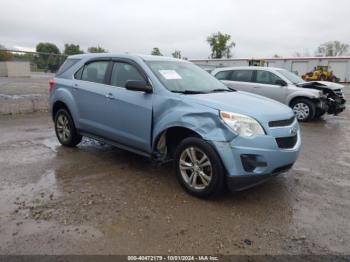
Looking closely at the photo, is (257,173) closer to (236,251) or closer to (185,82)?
(236,251)

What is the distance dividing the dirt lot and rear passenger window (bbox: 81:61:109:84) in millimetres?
1346

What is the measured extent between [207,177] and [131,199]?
3.14 ft

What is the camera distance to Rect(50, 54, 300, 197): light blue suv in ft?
11.3

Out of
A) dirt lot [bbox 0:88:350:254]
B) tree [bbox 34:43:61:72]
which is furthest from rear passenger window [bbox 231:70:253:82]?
tree [bbox 34:43:61:72]

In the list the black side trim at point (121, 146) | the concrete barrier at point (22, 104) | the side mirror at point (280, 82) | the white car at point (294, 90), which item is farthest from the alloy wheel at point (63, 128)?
the side mirror at point (280, 82)

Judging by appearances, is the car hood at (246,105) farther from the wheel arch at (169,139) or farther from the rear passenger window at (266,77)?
the rear passenger window at (266,77)

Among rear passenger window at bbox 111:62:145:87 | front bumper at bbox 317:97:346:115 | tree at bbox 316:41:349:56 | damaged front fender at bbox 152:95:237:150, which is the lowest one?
front bumper at bbox 317:97:346:115

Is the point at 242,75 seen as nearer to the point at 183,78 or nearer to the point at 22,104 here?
the point at 183,78

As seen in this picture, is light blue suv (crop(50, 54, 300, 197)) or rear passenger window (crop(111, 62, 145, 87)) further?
rear passenger window (crop(111, 62, 145, 87))

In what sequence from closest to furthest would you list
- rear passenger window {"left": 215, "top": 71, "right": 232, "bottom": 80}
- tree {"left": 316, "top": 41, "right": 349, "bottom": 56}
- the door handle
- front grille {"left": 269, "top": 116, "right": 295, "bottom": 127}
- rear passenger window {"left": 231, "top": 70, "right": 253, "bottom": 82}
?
1. front grille {"left": 269, "top": 116, "right": 295, "bottom": 127}
2. the door handle
3. rear passenger window {"left": 231, "top": 70, "right": 253, "bottom": 82}
4. rear passenger window {"left": 215, "top": 71, "right": 232, "bottom": 80}
5. tree {"left": 316, "top": 41, "right": 349, "bottom": 56}

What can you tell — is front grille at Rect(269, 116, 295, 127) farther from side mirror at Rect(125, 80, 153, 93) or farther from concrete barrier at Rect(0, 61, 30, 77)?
concrete barrier at Rect(0, 61, 30, 77)

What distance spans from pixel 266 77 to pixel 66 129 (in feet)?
23.0

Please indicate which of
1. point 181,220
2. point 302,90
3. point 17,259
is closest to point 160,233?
point 181,220

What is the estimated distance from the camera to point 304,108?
9672 millimetres
